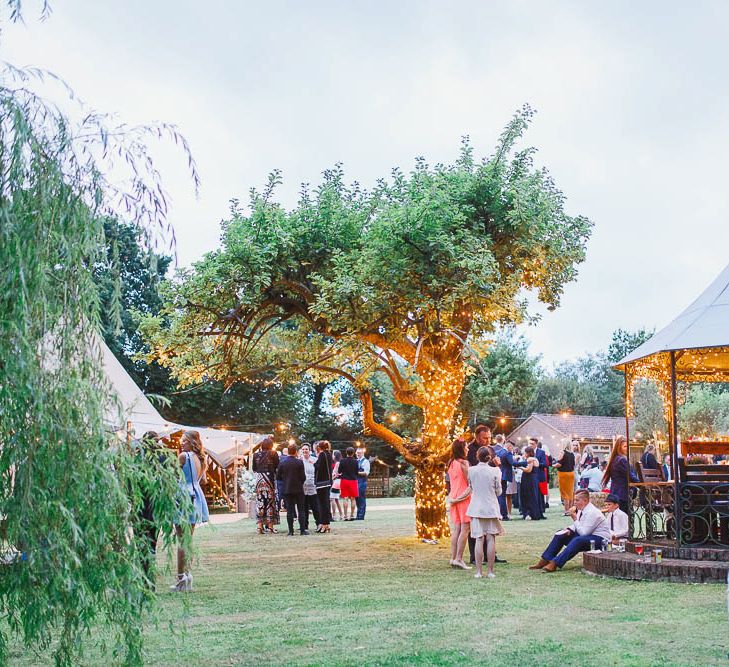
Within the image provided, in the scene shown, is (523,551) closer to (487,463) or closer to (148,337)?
(487,463)

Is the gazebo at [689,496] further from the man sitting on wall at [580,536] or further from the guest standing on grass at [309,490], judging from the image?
the guest standing on grass at [309,490]

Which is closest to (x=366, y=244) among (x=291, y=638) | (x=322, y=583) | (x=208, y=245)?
(x=208, y=245)

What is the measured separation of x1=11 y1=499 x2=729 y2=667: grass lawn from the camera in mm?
6820

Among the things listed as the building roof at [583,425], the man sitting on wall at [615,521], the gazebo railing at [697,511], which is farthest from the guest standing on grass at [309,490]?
the building roof at [583,425]

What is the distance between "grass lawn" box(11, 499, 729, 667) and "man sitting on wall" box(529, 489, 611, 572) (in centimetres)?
25

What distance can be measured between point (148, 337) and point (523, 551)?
7.88 meters

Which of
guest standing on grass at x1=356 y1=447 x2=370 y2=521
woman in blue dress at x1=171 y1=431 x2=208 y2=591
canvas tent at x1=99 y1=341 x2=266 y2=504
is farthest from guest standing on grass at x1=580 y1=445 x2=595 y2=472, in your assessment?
woman in blue dress at x1=171 y1=431 x2=208 y2=591

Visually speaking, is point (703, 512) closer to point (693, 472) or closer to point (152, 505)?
point (693, 472)

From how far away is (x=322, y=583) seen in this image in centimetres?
1103

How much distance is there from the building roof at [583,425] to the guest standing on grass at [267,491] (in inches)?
1657

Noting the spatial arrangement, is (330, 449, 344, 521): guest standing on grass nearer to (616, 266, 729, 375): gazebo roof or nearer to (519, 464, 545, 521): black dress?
(519, 464, 545, 521): black dress

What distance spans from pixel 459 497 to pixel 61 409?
742cm

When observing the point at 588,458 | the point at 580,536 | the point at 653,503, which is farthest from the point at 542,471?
the point at 580,536

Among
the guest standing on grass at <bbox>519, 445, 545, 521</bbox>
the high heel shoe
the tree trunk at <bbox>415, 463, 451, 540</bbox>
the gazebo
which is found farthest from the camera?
the guest standing on grass at <bbox>519, 445, 545, 521</bbox>
